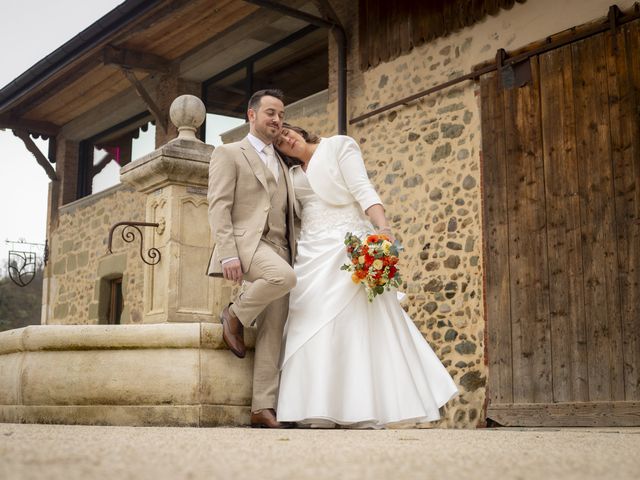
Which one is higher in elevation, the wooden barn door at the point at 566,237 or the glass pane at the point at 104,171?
the glass pane at the point at 104,171

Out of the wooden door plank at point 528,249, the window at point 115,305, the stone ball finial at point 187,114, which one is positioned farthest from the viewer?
the window at point 115,305

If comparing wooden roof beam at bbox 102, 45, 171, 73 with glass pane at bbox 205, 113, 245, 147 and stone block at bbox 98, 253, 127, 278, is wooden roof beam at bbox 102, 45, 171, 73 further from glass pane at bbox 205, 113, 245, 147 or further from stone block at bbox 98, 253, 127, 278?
stone block at bbox 98, 253, 127, 278

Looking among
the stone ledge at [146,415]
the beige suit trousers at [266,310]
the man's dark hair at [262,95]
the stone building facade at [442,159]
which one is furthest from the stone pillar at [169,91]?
the beige suit trousers at [266,310]

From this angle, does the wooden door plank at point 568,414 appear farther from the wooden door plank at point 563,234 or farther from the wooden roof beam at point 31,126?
the wooden roof beam at point 31,126

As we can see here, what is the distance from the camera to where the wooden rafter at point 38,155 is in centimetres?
1456

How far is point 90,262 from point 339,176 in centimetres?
963

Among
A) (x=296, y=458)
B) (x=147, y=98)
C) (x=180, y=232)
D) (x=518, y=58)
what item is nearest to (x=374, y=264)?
(x=180, y=232)

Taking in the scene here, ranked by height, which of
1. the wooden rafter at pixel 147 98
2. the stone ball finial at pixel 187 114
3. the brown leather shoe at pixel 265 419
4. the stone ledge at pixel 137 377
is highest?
the wooden rafter at pixel 147 98

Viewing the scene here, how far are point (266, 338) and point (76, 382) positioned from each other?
100 cm

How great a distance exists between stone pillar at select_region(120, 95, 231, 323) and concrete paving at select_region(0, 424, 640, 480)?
1.98 m

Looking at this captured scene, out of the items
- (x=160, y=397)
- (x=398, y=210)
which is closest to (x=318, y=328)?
(x=160, y=397)

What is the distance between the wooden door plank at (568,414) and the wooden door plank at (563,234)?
100mm

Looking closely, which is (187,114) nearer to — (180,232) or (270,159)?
(180,232)

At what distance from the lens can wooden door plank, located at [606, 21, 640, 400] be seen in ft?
20.4
